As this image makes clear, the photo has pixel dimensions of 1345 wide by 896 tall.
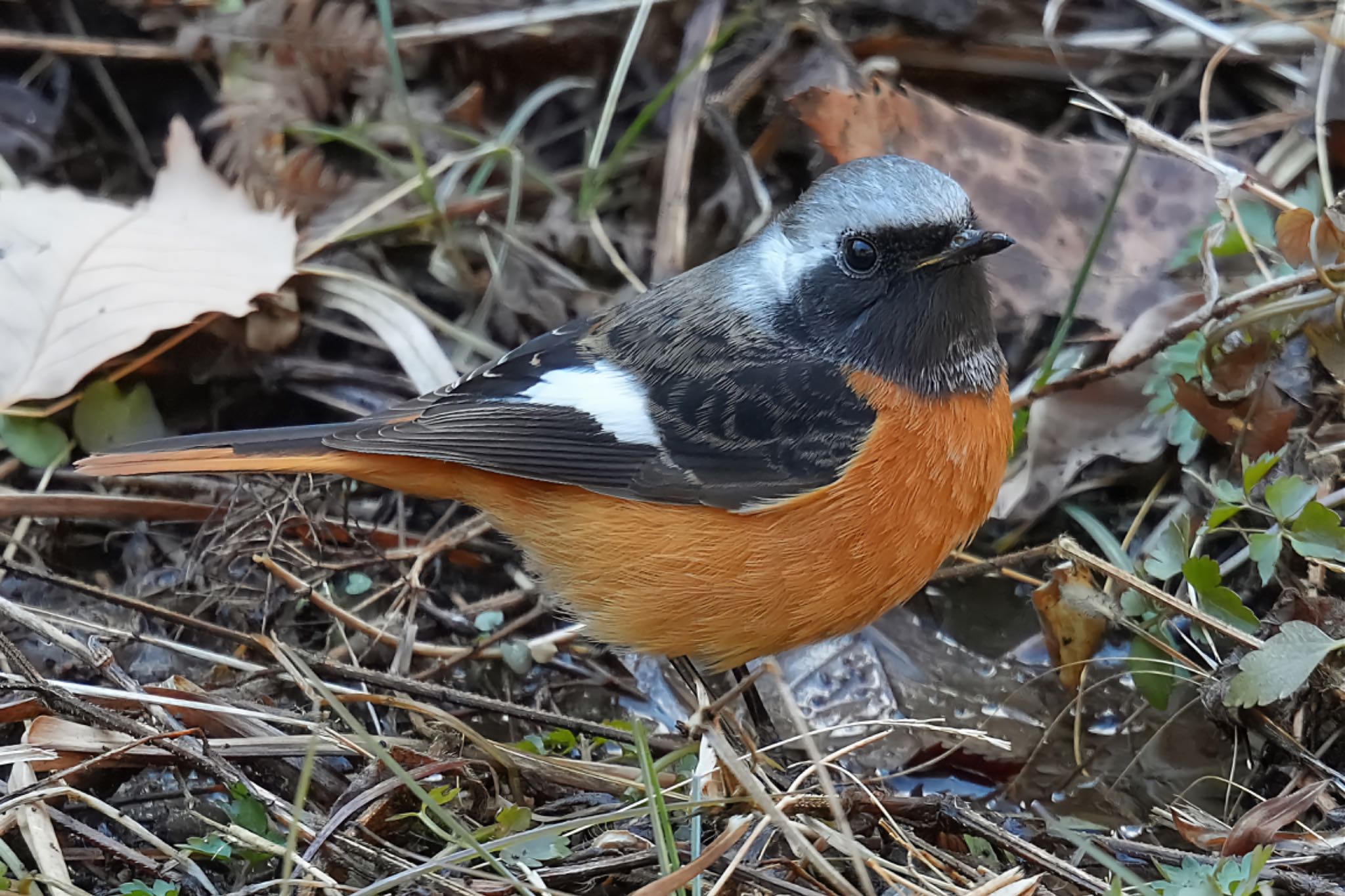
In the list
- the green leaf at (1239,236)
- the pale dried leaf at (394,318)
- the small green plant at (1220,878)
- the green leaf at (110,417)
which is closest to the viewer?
the small green plant at (1220,878)

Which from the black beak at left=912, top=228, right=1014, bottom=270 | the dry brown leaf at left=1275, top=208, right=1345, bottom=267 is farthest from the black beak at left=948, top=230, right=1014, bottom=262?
the dry brown leaf at left=1275, top=208, right=1345, bottom=267

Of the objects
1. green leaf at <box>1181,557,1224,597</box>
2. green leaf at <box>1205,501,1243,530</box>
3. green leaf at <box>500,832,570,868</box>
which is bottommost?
green leaf at <box>500,832,570,868</box>

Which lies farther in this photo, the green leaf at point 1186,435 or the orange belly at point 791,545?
the green leaf at point 1186,435

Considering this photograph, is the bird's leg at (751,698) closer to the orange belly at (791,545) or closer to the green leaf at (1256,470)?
the orange belly at (791,545)

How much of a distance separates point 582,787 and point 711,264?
5.05 ft

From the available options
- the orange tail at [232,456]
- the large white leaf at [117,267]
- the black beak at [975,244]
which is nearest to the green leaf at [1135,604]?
the black beak at [975,244]

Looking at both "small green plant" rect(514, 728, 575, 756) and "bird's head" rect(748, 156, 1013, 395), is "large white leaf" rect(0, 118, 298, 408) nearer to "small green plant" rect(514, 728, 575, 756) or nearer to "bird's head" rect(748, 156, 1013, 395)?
"small green plant" rect(514, 728, 575, 756)

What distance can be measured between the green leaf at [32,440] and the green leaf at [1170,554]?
10.3 ft

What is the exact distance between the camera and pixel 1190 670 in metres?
3.02

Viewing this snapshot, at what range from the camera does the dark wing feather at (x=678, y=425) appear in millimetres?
3031

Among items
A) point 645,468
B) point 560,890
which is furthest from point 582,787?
point 645,468

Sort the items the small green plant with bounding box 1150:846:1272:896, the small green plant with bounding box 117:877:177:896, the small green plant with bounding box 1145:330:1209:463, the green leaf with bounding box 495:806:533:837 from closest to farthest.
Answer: the small green plant with bounding box 1150:846:1272:896
the small green plant with bounding box 117:877:177:896
the green leaf with bounding box 495:806:533:837
the small green plant with bounding box 1145:330:1209:463

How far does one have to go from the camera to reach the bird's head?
3.06 m

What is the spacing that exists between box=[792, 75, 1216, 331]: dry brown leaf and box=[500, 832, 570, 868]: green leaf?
2444 mm
